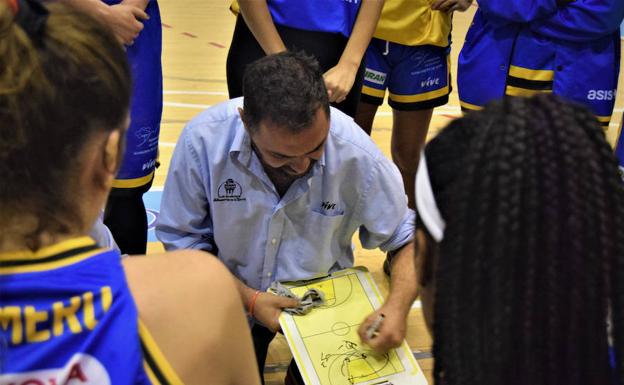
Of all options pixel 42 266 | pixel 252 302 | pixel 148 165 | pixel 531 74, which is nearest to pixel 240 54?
pixel 148 165

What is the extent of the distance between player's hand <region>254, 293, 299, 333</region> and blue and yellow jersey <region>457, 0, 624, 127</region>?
1.33 metres

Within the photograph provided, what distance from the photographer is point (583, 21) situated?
2.39 metres

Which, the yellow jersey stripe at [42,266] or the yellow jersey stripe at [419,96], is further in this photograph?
the yellow jersey stripe at [419,96]

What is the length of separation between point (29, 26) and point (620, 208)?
0.70m

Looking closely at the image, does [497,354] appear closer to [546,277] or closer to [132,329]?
[546,277]

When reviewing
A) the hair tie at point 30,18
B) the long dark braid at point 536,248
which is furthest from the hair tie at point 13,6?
the long dark braid at point 536,248

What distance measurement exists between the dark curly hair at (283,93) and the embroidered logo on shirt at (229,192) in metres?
0.20

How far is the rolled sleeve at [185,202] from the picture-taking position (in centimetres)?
186

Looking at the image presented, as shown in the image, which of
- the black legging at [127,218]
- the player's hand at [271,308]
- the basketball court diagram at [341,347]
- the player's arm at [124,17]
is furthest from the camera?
the black legging at [127,218]

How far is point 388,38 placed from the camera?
2645 mm

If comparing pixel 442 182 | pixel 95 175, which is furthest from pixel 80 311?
pixel 442 182

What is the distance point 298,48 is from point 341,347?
3.52ft

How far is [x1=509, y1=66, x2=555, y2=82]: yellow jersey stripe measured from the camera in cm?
252

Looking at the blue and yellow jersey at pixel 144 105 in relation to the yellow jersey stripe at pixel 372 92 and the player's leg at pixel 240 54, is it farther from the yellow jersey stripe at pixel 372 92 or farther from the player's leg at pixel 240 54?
the yellow jersey stripe at pixel 372 92
